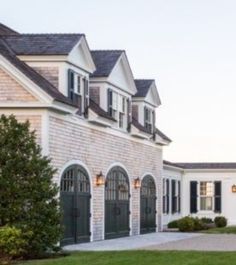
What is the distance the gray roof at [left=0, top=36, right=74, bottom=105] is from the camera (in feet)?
88.3

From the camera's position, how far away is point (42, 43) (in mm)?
30016

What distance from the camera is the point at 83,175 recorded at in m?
31.2

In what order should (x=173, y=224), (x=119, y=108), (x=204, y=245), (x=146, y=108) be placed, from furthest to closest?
(x=173, y=224) < (x=146, y=108) < (x=119, y=108) < (x=204, y=245)

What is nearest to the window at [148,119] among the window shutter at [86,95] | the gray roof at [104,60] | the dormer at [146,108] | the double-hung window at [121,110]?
the dormer at [146,108]

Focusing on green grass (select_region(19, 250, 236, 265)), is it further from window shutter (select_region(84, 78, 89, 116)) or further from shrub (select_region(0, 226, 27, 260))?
window shutter (select_region(84, 78, 89, 116))

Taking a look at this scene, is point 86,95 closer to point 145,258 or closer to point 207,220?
point 145,258

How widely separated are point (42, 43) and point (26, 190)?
676cm

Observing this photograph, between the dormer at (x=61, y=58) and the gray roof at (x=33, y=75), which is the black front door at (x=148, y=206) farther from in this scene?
the gray roof at (x=33, y=75)

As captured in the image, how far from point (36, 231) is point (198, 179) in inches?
1207

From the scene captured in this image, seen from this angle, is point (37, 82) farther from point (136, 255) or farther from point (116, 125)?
point (116, 125)

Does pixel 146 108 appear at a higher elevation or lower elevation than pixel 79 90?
higher

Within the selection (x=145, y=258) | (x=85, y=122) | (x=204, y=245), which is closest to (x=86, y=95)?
(x=85, y=122)

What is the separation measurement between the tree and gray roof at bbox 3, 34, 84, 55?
4.62 metres

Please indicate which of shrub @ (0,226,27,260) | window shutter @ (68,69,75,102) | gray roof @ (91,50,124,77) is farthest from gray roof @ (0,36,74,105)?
gray roof @ (91,50,124,77)
